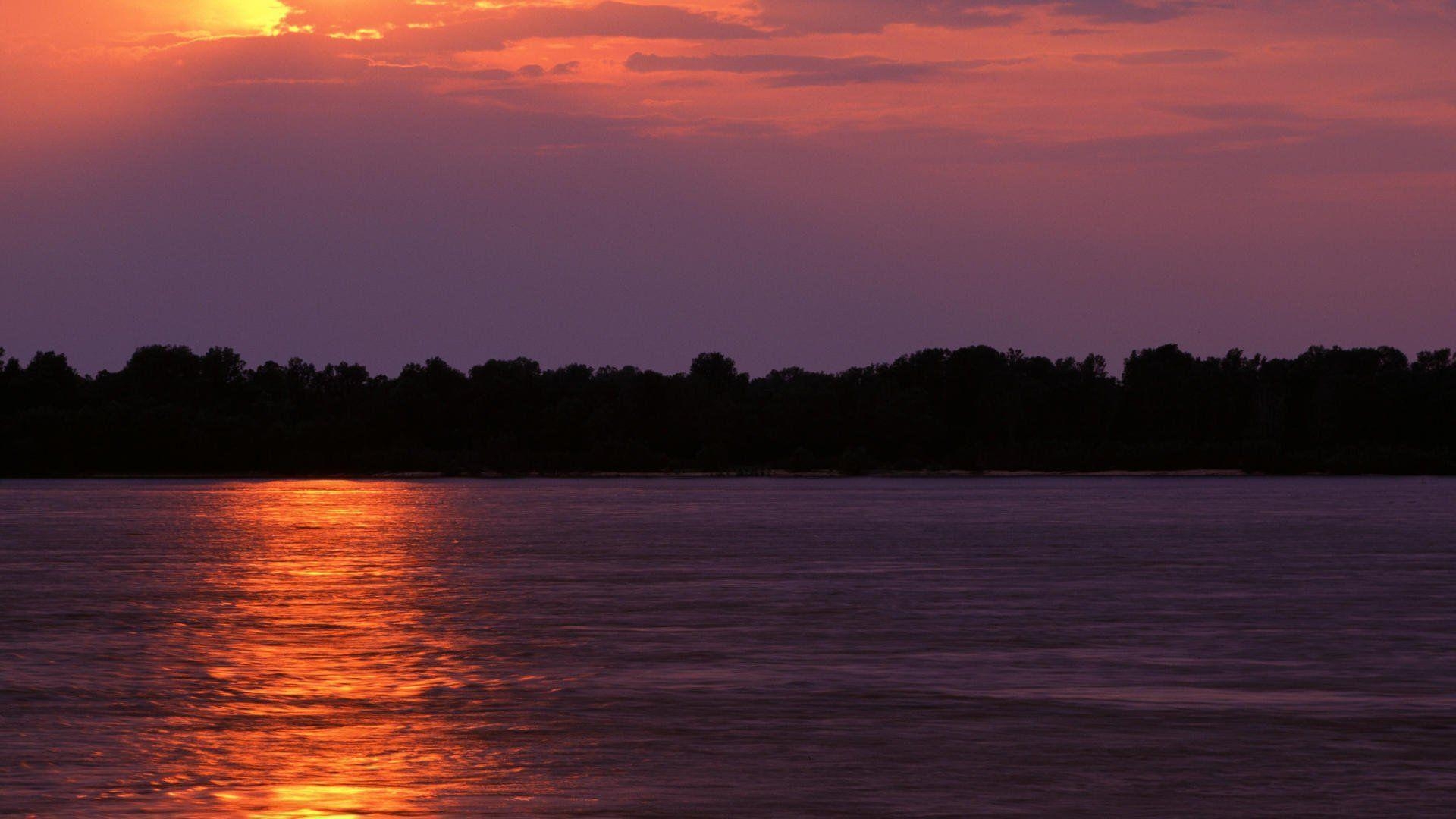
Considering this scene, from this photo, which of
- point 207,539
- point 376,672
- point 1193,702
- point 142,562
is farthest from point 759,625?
point 207,539

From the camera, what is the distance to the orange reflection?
16594 mm

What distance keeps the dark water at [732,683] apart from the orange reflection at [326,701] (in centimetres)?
8

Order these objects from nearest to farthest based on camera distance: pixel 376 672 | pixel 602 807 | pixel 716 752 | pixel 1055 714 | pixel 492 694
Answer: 1. pixel 602 807
2. pixel 716 752
3. pixel 1055 714
4. pixel 492 694
5. pixel 376 672

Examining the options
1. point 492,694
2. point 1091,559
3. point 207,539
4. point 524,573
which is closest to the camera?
point 492,694

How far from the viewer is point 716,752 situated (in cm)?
1853

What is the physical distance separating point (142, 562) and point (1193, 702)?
125 ft

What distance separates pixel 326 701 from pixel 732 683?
16.1 ft

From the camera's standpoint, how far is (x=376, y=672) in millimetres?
25500

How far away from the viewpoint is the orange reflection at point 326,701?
653 inches

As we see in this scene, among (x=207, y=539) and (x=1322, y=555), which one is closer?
(x=1322, y=555)

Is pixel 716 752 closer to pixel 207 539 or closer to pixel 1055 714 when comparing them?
pixel 1055 714

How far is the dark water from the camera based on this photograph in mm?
16656

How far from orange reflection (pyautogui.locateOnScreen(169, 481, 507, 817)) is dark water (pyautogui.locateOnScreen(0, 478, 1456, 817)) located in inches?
3.2

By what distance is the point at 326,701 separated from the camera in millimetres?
22562
